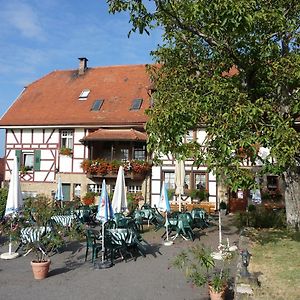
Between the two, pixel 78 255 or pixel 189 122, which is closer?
pixel 189 122

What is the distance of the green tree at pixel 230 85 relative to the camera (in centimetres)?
820

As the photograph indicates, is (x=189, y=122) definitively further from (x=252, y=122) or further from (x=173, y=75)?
(x=173, y=75)

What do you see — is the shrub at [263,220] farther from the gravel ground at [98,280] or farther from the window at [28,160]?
the window at [28,160]

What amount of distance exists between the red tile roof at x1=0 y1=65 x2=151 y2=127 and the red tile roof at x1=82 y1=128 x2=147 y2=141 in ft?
1.51

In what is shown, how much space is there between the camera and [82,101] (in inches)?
995

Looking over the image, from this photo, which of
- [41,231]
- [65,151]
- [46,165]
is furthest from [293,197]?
[46,165]

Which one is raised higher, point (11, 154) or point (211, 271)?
point (11, 154)

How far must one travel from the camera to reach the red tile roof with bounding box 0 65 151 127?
76.7 feet

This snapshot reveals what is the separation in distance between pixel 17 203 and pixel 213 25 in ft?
23.1

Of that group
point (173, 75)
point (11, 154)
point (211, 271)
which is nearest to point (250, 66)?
point (173, 75)

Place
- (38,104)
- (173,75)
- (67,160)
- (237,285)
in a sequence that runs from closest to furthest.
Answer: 1. (237,285)
2. (173,75)
3. (67,160)
4. (38,104)

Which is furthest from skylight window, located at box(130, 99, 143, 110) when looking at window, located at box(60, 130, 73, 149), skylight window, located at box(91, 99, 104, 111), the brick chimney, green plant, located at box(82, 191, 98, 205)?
the brick chimney

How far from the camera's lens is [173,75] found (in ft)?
39.9

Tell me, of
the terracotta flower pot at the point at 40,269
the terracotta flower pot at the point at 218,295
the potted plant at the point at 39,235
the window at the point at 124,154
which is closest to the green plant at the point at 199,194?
the window at the point at 124,154
